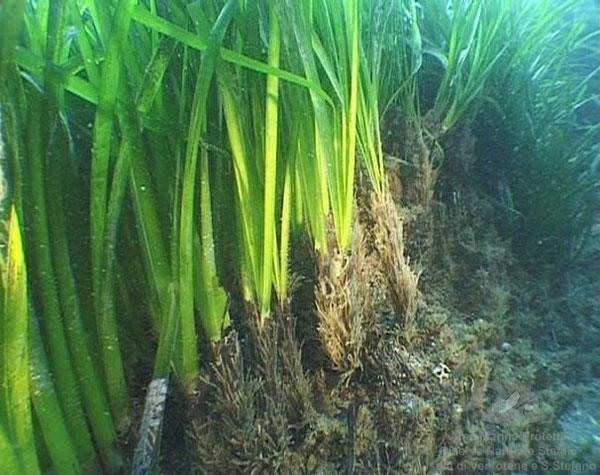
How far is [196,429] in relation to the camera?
2.23 feet

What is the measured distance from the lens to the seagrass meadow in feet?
2.16

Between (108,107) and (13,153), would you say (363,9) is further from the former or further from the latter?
(13,153)

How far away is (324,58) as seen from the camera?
81 cm

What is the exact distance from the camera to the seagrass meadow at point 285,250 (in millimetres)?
660

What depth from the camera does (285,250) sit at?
800mm

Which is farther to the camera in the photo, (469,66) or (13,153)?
(469,66)

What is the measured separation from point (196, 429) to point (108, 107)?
0.41 m

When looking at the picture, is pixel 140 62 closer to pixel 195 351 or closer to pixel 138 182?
pixel 138 182

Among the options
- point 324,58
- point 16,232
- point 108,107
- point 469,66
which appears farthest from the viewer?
point 469,66

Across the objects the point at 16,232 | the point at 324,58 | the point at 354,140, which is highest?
the point at 324,58

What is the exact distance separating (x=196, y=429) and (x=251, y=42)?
1.68 ft

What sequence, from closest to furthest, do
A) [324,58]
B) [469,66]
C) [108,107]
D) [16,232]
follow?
1. [16,232]
2. [108,107]
3. [324,58]
4. [469,66]

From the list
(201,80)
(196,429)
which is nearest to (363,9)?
(201,80)

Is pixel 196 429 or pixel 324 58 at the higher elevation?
pixel 324 58
